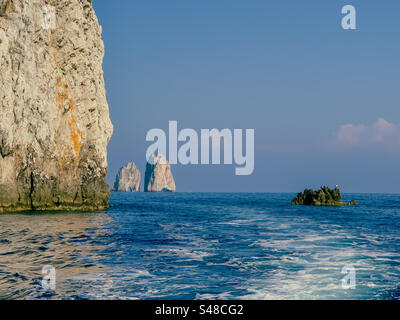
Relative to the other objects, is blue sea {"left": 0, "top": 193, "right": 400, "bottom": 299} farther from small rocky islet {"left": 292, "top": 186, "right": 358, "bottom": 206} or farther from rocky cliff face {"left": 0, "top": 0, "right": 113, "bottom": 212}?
small rocky islet {"left": 292, "top": 186, "right": 358, "bottom": 206}

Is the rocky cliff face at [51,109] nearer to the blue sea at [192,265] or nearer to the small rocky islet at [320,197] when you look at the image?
the blue sea at [192,265]

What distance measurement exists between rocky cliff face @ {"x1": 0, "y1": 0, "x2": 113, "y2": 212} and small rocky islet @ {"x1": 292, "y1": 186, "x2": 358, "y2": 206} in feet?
152

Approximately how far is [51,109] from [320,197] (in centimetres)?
5684

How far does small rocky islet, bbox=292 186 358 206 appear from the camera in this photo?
8094 cm

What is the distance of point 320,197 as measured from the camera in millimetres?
80812

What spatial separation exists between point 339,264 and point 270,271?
396cm

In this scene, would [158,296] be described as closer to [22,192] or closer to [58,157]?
[22,192]

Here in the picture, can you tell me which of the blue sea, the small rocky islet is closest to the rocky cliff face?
the blue sea

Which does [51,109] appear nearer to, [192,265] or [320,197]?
[192,265]

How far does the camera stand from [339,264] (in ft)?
56.5

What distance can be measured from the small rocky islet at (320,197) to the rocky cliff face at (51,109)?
4633 cm

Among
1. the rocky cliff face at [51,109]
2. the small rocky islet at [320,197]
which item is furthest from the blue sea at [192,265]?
the small rocky islet at [320,197]
